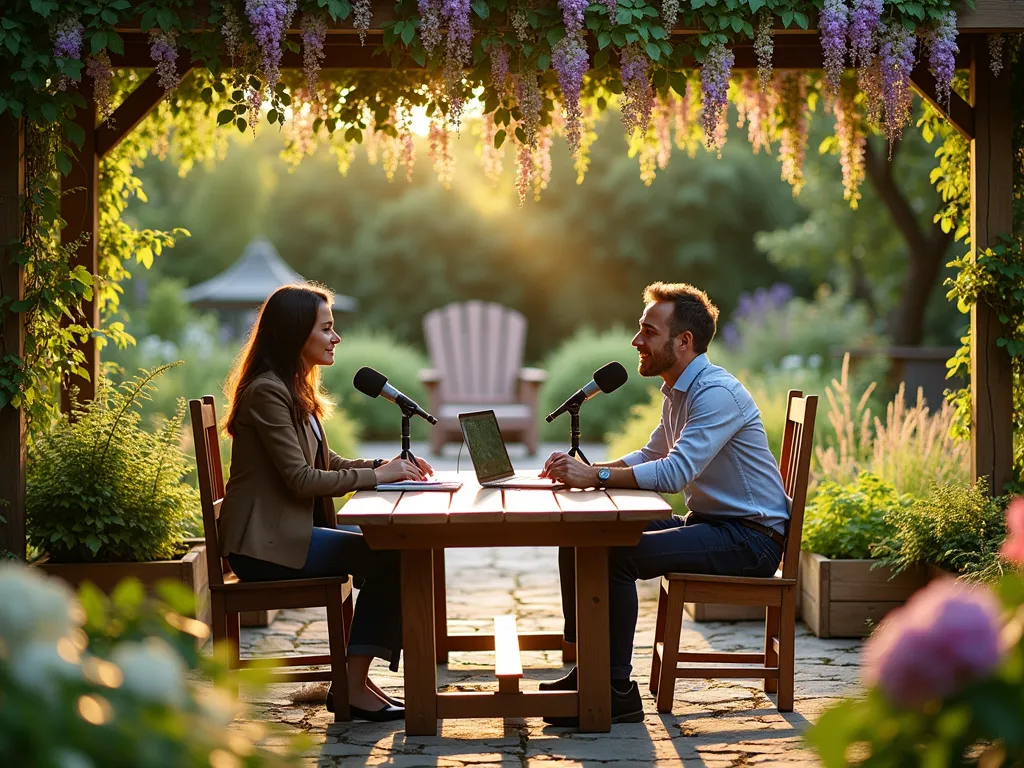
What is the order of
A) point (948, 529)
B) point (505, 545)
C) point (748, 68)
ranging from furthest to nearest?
point (748, 68) < point (948, 529) < point (505, 545)

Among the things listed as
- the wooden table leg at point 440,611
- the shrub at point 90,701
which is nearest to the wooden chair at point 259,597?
the wooden table leg at point 440,611

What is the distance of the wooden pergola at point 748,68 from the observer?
400 centimetres

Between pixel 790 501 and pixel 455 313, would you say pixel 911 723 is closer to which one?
pixel 790 501

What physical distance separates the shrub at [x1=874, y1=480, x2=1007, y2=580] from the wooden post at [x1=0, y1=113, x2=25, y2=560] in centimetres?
298

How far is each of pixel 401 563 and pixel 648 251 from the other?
18252 mm

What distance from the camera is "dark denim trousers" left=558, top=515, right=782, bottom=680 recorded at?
3.33 m

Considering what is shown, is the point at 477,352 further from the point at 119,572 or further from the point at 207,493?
the point at 207,493

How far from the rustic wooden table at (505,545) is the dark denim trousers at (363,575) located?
180 millimetres

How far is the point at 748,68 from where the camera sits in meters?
4.78

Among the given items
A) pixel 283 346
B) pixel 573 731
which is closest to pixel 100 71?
pixel 283 346

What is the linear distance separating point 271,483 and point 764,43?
2.15 meters

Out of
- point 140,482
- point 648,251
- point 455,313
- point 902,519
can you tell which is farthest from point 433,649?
point 648,251

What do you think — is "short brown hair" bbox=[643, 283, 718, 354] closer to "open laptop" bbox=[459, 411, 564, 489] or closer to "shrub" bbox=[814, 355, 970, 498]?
"open laptop" bbox=[459, 411, 564, 489]

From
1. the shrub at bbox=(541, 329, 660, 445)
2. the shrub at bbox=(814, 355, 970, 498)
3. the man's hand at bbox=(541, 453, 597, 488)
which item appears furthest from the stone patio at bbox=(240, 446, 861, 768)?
the shrub at bbox=(541, 329, 660, 445)
